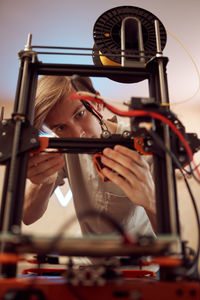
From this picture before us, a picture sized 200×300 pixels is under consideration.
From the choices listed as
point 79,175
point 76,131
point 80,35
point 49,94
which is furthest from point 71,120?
point 80,35

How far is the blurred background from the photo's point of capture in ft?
6.56

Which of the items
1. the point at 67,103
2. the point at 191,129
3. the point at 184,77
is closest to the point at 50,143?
the point at 67,103

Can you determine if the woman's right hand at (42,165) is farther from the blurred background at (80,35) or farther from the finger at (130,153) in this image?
the blurred background at (80,35)

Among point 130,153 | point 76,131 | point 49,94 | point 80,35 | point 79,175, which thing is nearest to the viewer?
point 130,153

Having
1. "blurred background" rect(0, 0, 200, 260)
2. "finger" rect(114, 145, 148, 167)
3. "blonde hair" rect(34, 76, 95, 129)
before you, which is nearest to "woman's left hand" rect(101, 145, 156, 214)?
"finger" rect(114, 145, 148, 167)

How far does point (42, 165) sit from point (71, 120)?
0.43 meters

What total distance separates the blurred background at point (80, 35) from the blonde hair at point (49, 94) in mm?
785

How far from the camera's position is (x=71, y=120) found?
1.26 m

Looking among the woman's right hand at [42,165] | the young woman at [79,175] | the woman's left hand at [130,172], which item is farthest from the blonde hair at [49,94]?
the woman's left hand at [130,172]

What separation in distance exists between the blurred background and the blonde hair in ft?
2.57

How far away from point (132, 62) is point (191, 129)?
102 inches

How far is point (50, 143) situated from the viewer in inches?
30.9

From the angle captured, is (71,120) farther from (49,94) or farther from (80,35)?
(80,35)

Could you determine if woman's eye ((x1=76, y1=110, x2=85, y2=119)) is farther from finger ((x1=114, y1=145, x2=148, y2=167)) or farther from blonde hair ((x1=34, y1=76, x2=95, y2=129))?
finger ((x1=114, y1=145, x2=148, y2=167))
